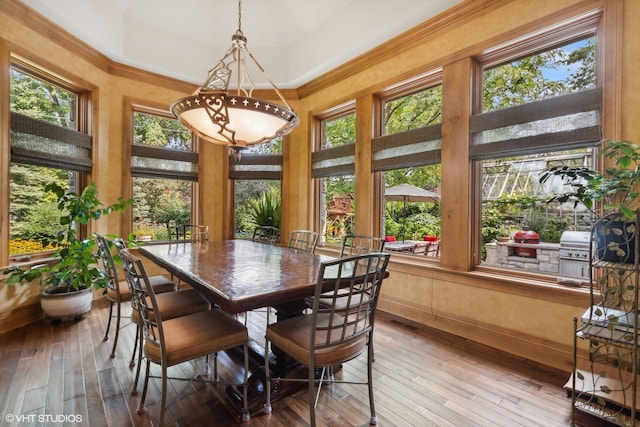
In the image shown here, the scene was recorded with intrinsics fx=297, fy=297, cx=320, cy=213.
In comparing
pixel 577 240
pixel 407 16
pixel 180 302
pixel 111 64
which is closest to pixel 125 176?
pixel 111 64

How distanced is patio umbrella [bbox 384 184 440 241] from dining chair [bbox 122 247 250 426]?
2.43m

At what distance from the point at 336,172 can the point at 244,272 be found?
254 cm

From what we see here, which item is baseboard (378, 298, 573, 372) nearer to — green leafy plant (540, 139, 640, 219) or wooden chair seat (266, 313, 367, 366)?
green leafy plant (540, 139, 640, 219)

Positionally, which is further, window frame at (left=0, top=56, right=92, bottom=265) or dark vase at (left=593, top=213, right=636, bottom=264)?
window frame at (left=0, top=56, right=92, bottom=265)

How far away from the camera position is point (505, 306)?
2.61 meters

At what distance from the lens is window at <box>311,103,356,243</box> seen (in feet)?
13.7

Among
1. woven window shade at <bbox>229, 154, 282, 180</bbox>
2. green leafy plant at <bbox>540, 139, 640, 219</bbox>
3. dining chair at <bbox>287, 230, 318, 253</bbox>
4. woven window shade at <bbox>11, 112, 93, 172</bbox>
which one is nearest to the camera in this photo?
green leafy plant at <bbox>540, 139, 640, 219</bbox>

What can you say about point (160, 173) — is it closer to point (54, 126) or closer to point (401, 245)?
point (54, 126)

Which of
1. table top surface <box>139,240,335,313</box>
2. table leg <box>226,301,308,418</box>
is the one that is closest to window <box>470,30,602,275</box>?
table top surface <box>139,240,335,313</box>

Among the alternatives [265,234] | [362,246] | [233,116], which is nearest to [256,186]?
[265,234]

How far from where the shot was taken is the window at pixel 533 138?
91.0 inches

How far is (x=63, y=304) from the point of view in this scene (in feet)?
9.99

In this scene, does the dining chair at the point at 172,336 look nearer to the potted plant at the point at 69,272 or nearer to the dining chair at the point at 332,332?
the dining chair at the point at 332,332

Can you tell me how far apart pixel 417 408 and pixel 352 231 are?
2453 mm
